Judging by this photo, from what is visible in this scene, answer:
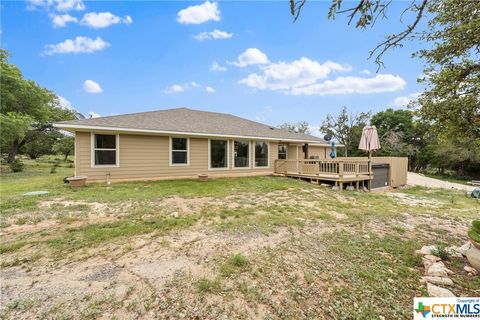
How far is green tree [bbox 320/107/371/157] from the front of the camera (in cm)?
2745

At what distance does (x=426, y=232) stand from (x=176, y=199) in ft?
19.6

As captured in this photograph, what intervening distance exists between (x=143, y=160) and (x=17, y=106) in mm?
15839

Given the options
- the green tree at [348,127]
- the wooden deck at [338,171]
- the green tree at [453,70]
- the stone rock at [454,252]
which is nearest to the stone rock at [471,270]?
the stone rock at [454,252]

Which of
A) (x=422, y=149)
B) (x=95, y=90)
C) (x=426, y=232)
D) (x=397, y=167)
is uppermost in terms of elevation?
(x=95, y=90)

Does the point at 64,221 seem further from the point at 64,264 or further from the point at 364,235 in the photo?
the point at 364,235

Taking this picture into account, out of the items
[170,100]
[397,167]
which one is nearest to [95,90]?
[170,100]

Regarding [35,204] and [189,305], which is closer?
[189,305]

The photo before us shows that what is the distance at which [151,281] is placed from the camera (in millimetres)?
2371

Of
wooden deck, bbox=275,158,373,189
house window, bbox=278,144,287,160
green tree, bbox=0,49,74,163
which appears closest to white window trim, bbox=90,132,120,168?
wooden deck, bbox=275,158,373,189

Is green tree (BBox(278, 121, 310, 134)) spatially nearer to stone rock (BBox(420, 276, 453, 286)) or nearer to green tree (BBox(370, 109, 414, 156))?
green tree (BBox(370, 109, 414, 156))

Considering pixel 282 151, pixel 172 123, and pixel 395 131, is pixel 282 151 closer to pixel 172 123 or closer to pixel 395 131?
pixel 172 123

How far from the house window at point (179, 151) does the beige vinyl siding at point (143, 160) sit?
203mm

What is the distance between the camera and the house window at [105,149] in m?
8.66

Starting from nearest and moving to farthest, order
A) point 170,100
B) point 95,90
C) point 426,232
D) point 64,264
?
point 64,264 < point 426,232 < point 95,90 < point 170,100
